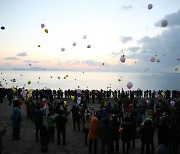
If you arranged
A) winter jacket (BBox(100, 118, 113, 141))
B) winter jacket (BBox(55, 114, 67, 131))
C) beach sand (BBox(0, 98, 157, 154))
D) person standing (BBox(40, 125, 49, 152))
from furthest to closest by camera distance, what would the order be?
winter jacket (BBox(55, 114, 67, 131)), beach sand (BBox(0, 98, 157, 154)), person standing (BBox(40, 125, 49, 152)), winter jacket (BBox(100, 118, 113, 141))

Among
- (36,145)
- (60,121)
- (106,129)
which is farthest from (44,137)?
(106,129)

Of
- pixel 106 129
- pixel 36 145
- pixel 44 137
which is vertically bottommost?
pixel 36 145

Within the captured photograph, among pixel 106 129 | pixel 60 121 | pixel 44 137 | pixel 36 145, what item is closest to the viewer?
pixel 106 129

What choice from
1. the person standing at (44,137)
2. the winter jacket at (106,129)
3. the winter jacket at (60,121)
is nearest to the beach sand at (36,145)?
the person standing at (44,137)

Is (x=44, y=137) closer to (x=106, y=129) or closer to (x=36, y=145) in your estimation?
(x=36, y=145)

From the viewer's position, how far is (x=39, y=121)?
1302cm

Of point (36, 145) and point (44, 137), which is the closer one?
point (44, 137)

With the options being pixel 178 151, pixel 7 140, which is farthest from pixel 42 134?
pixel 178 151

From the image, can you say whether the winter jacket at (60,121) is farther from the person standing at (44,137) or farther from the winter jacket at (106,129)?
the winter jacket at (106,129)

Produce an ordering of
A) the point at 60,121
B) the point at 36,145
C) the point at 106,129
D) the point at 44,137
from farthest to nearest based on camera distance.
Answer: the point at 36,145 → the point at 60,121 → the point at 44,137 → the point at 106,129

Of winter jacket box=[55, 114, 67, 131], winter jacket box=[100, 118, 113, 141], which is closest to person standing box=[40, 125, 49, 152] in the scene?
winter jacket box=[55, 114, 67, 131]

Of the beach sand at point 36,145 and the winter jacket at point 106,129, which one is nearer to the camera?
the winter jacket at point 106,129

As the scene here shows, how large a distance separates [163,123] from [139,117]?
19.4 feet

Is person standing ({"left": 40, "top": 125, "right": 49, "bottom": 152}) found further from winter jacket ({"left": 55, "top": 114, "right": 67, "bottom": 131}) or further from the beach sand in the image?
winter jacket ({"left": 55, "top": 114, "right": 67, "bottom": 131})
